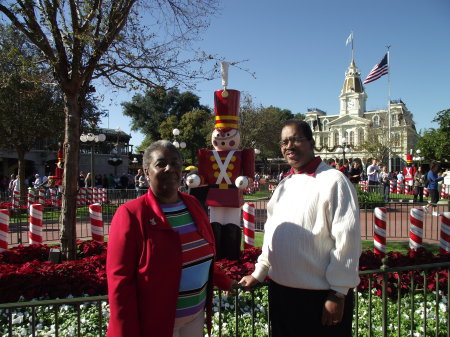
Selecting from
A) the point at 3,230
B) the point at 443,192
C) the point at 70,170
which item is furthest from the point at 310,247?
the point at 443,192

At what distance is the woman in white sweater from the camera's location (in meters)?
2.14

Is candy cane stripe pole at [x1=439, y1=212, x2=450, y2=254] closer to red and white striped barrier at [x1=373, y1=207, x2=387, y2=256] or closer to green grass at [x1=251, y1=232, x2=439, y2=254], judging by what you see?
red and white striped barrier at [x1=373, y1=207, x2=387, y2=256]

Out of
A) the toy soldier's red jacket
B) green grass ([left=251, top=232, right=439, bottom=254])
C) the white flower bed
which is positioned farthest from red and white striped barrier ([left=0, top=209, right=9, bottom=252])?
green grass ([left=251, top=232, right=439, bottom=254])

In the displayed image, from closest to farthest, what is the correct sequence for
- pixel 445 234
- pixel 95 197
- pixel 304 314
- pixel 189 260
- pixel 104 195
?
1. pixel 189 260
2. pixel 304 314
3. pixel 445 234
4. pixel 104 195
5. pixel 95 197

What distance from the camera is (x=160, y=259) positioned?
6.51 ft

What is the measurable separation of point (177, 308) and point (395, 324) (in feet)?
11.8

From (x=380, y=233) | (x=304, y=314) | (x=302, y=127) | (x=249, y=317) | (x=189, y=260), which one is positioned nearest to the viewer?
(x=189, y=260)

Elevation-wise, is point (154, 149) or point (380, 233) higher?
point (154, 149)

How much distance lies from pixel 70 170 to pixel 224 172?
242 centimetres

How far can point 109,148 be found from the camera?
4172cm

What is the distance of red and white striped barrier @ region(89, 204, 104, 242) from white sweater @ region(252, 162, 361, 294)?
19.9 ft

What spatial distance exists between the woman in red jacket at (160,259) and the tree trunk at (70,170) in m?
4.08

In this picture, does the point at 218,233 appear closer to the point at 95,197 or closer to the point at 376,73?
the point at 95,197

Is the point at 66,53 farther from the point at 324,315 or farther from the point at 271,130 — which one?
the point at 271,130
